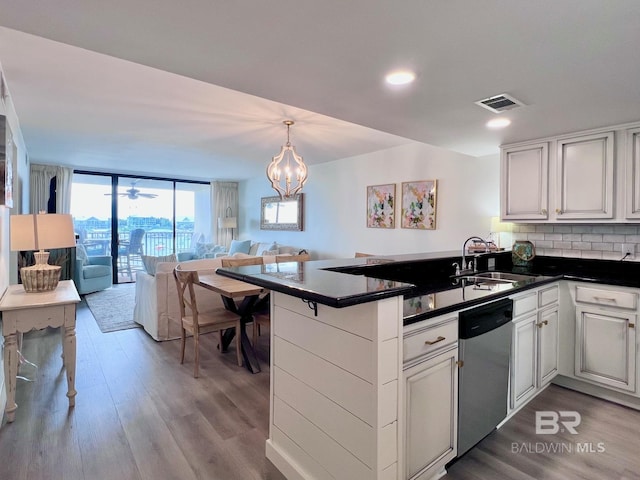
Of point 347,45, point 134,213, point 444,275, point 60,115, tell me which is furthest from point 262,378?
point 134,213

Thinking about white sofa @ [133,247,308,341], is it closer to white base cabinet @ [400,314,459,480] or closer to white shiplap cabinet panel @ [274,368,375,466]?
white shiplap cabinet panel @ [274,368,375,466]

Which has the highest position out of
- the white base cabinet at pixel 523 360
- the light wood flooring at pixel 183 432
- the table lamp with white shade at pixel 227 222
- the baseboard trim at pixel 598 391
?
the table lamp with white shade at pixel 227 222

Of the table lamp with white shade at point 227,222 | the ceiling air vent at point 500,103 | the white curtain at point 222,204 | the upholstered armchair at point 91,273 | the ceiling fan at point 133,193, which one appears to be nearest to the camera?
the ceiling air vent at point 500,103

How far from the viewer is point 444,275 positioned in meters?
2.79

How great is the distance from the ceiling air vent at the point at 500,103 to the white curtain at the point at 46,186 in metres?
7.29

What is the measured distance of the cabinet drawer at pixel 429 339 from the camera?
58.1 inches

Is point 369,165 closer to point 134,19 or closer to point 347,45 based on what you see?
point 347,45

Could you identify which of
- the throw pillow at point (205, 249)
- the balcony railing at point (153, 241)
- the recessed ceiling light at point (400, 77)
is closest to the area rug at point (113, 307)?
the balcony railing at point (153, 241)

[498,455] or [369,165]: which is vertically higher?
[369,165]

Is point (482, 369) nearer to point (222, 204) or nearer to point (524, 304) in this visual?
point (524, 304)

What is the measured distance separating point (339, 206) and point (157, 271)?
3056mm

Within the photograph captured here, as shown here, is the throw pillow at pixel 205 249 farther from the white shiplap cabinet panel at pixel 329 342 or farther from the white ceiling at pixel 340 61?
the white shiplap cabinet panel at pixel 329 342

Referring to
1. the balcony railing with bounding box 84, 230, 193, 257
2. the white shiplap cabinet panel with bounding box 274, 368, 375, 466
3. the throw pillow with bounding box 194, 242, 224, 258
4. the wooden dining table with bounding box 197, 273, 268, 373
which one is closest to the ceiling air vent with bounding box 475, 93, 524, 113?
the white shiplap cabinet panel with bounding box 274, 368, 375, 466

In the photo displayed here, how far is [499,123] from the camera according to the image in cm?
267
